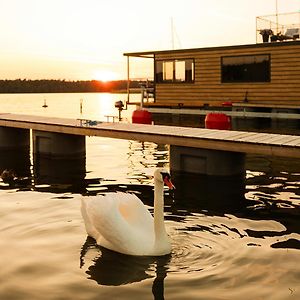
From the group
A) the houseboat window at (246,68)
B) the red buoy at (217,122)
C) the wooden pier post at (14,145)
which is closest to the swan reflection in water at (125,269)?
the wooden pier post at (14,145)

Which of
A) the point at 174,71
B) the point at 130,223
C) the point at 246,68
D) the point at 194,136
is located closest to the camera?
the point at 130,223

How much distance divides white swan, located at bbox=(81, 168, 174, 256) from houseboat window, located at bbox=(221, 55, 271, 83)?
21.4 m

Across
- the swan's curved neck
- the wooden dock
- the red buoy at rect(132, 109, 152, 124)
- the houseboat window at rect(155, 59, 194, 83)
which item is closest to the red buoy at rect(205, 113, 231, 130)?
the wooden dock

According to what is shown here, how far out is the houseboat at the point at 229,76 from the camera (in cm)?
2680

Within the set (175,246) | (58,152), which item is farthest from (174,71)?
(175,246)

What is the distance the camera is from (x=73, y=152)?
58.7 feet

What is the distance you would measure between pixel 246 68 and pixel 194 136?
16.4 m

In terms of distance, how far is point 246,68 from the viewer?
2836 centimetres

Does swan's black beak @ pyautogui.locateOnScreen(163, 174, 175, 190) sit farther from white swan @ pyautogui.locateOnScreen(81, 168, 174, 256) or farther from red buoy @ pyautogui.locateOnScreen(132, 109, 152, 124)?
red buoy @ pyautogui.locateOnScreen(132, 109, 152, 124)

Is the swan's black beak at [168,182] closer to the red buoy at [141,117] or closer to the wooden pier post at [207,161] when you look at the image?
the wooden pier post at [207,161]

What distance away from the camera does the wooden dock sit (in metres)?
11.3

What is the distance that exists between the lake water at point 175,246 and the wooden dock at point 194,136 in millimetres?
1049

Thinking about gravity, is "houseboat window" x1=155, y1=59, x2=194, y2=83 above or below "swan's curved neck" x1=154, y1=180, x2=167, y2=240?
above

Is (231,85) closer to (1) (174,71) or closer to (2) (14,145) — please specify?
(1) (174,71)
